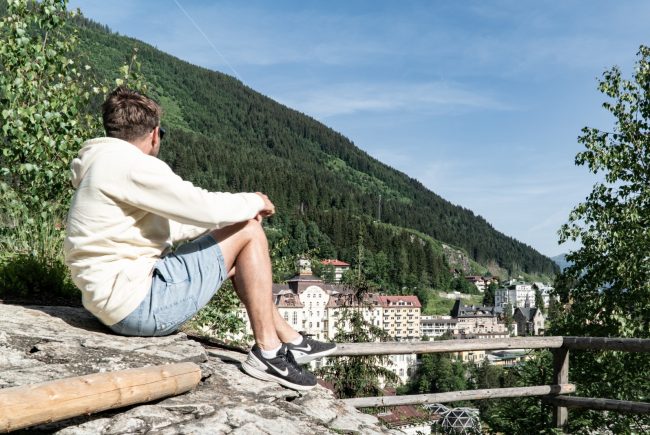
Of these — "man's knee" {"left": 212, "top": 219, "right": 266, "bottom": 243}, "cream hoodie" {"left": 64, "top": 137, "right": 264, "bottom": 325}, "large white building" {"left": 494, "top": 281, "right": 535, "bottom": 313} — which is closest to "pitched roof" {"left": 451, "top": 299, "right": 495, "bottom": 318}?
"large white building" {"left": 494, "top": 281, "right": 535, "bottom": 313}

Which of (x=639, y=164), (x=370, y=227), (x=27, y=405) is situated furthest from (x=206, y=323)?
(x=370, y=227)

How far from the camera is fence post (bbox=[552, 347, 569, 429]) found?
18.5 ft

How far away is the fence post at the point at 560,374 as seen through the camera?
5652 mm

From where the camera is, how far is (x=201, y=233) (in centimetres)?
371

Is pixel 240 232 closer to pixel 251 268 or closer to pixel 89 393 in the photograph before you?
pixel 251 268

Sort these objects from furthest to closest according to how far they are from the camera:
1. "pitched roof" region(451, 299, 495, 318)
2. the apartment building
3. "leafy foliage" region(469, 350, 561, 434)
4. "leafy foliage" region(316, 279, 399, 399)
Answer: "pitched roof" region(451, 299, 495, 318) → the apartment building → "leafy foliage" region(316, 279, 399, 399) → "leafy foliage" region(469, 350, 561, 434)

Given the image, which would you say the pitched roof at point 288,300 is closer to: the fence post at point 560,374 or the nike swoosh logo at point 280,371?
the fence post at point 560,374

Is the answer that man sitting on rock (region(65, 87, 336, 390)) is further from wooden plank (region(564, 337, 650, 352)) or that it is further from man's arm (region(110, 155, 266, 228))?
wooden plank (region(564, 337, 650, 352))

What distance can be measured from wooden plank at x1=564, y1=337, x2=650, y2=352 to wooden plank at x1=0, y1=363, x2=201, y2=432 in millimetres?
3611

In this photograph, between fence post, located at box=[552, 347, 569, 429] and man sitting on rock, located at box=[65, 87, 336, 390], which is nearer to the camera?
man sitting on rock, located at box=[65, 87, 336, 390]

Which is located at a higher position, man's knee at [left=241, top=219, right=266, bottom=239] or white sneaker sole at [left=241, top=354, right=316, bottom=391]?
man's knee at [left=241, top=219, right=266, bottom=239]

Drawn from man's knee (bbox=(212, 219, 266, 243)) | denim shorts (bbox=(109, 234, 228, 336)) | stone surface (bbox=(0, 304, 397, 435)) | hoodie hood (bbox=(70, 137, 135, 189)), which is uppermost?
hoodie hood (bbox=(70, 137, 135, 189))

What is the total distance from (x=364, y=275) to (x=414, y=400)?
806cm

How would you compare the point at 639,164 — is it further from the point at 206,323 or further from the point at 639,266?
the point at 206,323
